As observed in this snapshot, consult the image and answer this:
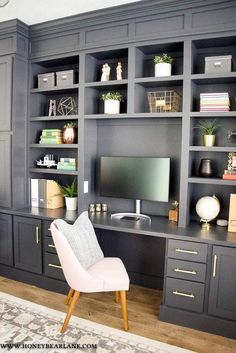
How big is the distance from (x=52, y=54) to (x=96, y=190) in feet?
4.92

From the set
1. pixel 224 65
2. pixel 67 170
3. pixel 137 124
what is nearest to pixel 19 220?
pixel 67 170

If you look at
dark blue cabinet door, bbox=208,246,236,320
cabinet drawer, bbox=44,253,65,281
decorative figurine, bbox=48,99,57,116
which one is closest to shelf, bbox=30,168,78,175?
decorative figurine, bbox=48,99,57,116

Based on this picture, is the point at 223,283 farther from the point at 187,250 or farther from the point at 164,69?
the point at 164,69

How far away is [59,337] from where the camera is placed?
6.89ft

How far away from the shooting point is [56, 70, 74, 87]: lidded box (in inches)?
115

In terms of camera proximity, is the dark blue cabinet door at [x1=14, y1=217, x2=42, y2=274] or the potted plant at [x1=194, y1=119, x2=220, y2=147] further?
the dark blue cabinet door at [x1=14, y1=217, x2=42, y2=274]

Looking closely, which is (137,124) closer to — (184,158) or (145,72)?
(145,72)

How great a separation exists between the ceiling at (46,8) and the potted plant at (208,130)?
4.10 ft

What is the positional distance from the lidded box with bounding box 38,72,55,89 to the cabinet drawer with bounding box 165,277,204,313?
2.27m

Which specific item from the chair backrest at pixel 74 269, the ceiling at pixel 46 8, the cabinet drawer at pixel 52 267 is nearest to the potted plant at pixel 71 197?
the cabinet drawer at pixel 52 267

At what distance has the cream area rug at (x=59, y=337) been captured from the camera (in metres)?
1.99

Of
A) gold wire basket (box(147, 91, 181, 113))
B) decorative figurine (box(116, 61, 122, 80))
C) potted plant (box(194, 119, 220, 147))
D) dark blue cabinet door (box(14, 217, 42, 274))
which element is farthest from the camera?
dark blue cabinet door (box(14, 217, 42, 274))

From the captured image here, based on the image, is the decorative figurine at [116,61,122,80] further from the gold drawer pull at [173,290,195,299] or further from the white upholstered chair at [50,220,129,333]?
the gold drawer pull at [173,290,195,299]

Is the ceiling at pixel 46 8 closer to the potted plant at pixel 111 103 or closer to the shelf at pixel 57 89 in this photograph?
the shelf at pixel 57 89
